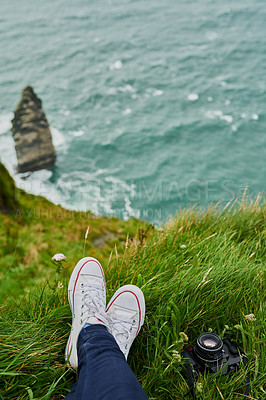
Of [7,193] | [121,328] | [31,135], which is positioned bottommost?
[31,135]

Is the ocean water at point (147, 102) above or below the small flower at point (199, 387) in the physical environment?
below

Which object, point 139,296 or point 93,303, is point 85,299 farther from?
point 139,296

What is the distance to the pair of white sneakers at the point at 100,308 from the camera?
2271 millimetres

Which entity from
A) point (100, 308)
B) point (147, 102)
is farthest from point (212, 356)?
point (147, 102)

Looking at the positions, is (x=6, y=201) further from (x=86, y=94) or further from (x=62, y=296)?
(x=86, y=94)

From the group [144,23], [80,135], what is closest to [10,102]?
[80,135]

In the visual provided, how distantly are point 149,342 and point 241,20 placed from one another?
57.1 metres

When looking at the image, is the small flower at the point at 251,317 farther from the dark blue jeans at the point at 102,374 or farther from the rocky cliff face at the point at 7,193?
the rocky cliff face at the point at 7,193

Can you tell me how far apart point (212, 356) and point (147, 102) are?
119ft

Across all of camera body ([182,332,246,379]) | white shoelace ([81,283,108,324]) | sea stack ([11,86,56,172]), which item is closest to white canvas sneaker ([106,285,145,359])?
white shoelace ([81,283,108,324])

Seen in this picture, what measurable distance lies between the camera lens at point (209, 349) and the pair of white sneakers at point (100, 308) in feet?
1.46

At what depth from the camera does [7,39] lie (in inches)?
2137

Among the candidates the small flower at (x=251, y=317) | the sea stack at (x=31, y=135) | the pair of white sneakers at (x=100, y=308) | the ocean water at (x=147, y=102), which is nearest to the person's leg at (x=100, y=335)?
the pair of white sneakers at (x=100, y=308)

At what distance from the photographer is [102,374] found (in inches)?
70.9
